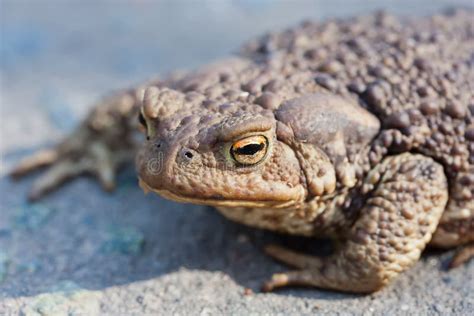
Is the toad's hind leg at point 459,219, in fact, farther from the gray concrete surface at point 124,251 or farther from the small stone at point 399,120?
the small stone at point 399,120

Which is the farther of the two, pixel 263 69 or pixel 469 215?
pixel 263 69

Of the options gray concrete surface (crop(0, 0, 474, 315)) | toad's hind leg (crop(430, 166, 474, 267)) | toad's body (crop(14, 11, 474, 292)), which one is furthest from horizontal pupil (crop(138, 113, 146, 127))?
toad's hind leg (crop(430, 166, 474, 267))

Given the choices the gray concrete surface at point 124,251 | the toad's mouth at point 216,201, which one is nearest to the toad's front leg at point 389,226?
the gray concrete surface at point 124,251

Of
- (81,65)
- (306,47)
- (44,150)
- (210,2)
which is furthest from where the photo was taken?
(210,2)

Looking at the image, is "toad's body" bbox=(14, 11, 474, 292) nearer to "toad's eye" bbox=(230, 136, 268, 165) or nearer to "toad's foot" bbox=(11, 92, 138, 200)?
"toad's eye" bbox=(230, 136, 268, 165)

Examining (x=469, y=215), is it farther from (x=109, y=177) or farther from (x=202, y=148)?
(x=109, y=177)

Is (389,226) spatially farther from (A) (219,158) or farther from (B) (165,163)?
(B) (165,163)

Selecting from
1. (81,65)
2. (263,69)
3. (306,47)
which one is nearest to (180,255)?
(263,69)
